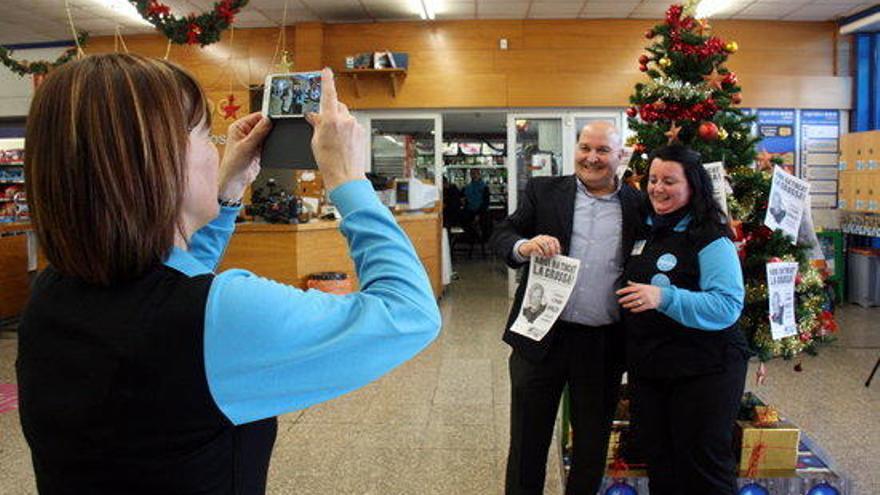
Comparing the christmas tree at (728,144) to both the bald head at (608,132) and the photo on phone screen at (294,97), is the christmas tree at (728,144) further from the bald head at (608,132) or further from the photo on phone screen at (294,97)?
the photo on phone screen at (294,97)

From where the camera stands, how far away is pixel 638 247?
2258 mm

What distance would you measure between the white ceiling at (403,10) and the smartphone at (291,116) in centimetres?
649

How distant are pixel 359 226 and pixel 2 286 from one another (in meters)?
6.64

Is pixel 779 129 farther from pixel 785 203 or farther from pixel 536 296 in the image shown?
pixel 536 296

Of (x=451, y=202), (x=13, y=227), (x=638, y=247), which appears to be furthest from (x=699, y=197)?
(x=451, y=202)

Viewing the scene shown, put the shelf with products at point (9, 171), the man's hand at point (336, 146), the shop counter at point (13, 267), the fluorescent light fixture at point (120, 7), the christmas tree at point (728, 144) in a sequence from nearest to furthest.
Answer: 1. the man's hand at point (336, 146)
2. the christmas tree at point (728, 144)
3. the shop counter at point (13, 267)
4. the fluorescent light fixture at point (120, 7)
5. the shelf with products at point (9, 171)

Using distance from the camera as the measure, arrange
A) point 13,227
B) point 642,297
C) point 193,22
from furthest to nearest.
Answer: point 13,227 → point 193,22 → point 642,297

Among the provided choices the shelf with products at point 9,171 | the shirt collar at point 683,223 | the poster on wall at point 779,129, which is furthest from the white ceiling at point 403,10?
the shirt collar at point 683,223

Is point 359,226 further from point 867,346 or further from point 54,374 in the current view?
point 867,346

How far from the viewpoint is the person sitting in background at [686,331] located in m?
2.04

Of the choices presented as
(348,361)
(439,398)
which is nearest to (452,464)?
(439,398)

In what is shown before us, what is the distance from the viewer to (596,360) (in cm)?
227

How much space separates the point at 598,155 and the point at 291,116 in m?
1.56

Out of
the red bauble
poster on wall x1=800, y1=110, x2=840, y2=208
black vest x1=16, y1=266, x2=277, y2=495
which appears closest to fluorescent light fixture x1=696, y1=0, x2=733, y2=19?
A: poster on wall x1=800, y1=110, x2=840, y2=208
